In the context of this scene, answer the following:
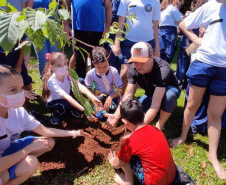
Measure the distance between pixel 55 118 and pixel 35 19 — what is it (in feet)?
6.91

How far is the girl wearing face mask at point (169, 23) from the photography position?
3.69 m

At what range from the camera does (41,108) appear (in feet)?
10.2

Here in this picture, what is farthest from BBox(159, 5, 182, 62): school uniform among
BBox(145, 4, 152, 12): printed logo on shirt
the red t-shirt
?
the red t-shirt

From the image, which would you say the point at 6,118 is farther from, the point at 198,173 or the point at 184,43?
the point at 184,43

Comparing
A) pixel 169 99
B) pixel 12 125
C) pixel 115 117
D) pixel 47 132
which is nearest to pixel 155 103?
pixel 169 99

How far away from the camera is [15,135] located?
186 centimetres

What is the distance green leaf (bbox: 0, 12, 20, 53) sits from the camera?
72 cm

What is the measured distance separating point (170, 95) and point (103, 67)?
36.1 inches

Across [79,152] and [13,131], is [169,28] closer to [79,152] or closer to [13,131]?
[79,152]

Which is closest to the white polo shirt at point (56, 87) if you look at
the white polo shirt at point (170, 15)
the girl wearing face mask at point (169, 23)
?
the girl wearing face mask at point (169, 23)

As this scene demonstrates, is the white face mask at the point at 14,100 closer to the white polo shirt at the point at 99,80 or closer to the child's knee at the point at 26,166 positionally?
the child's knee at the point at 26,166

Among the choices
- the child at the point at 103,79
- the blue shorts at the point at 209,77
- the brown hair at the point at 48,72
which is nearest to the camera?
the blue shorts at the point at 209,77

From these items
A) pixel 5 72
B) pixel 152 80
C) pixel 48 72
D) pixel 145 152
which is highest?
pixel 5 72

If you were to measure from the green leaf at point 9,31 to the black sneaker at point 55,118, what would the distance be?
205cm
